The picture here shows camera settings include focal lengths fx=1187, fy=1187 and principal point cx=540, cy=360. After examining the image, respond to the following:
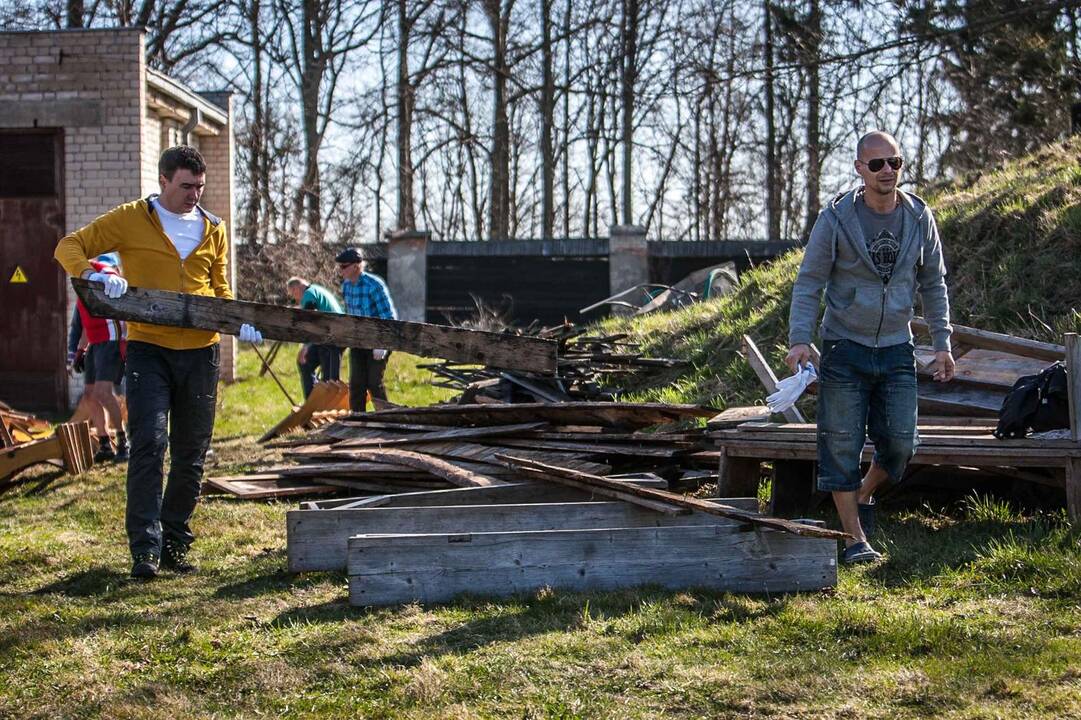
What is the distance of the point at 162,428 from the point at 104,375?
4.48 meters

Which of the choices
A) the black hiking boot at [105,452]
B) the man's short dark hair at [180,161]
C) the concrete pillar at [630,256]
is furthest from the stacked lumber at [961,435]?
the concrete pillar at [630,256]

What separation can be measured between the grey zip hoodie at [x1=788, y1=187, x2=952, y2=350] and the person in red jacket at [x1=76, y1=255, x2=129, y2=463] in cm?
648

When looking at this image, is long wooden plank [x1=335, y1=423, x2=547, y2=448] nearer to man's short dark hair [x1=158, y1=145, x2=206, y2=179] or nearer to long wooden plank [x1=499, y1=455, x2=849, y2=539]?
long wooden plank [x1=499, y1=455, x2=849, y2=539]

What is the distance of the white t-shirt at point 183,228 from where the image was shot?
6129 mm

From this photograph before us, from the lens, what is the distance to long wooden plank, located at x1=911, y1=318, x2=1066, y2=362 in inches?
262

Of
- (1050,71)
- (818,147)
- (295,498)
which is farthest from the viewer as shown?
(818,147)

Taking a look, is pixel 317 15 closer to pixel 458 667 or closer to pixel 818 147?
pixel 818 147

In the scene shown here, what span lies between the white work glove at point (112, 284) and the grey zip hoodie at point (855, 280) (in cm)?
315

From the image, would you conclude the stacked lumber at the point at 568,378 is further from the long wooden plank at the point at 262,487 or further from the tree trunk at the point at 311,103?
the tree trunk at the point at 311,103

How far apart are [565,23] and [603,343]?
830 inches

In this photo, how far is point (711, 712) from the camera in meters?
3.72

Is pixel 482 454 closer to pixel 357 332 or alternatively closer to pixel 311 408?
pixel 357 332

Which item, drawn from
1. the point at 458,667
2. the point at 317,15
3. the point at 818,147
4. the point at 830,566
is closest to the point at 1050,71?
the point at 818,147

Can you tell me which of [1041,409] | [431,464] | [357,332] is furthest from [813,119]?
[357,332]
